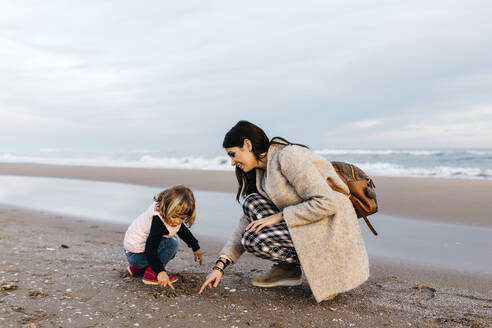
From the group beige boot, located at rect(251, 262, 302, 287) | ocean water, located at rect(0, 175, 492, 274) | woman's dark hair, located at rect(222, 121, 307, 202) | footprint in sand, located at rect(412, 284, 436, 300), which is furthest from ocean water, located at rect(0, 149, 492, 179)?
woman's dark hair, located at rect(222, 121, 307, 202)

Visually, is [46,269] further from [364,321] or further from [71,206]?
[71,206]

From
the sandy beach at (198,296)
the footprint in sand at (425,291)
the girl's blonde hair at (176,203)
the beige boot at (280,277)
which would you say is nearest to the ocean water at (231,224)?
the sandy beach at (198,296)

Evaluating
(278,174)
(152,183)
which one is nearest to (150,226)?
(278,174)

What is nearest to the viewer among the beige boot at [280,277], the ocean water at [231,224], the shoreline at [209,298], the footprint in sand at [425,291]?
the shoreline at [209,298]

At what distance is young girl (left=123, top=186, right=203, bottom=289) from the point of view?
271 cm

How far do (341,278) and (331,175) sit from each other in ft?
2.17

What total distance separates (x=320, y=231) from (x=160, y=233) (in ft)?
3.68

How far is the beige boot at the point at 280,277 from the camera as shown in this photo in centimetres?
306

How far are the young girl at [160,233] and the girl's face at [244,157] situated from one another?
40 centimetres

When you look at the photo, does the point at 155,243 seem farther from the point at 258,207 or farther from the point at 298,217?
the point at 298,217

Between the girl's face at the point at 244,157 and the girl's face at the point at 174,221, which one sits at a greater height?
the girl's face at the point at 244,157

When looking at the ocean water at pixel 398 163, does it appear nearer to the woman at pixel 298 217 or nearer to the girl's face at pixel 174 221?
the woman at pixel 298 217

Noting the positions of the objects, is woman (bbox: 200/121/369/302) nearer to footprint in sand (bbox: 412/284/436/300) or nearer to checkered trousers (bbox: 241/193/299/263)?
checkered trousers (bbox: 241/193/299/263)

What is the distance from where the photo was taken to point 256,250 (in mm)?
2742
